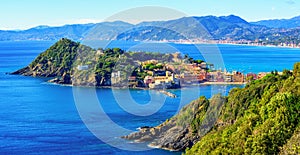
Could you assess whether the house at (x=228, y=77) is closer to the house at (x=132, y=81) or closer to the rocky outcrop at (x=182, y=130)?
the house at (x=132, y=81)

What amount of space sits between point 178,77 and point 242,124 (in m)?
17.8

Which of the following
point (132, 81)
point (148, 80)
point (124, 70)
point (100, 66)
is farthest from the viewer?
point (100, 66)

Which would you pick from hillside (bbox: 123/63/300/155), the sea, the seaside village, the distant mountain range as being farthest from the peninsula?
the distant mountain range

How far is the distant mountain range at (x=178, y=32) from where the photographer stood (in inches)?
1888

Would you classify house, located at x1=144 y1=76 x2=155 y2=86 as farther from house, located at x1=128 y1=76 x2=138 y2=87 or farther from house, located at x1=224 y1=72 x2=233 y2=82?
house, located at x1=224 y1=72 x2=233 y2=82

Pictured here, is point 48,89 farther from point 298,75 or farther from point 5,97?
point 298,75

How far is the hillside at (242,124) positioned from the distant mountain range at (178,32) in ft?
97.7

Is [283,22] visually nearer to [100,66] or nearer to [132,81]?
[100,66]

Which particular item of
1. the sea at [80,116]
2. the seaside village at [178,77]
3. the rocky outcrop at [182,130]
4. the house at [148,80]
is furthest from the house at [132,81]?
the rocky outcrop at [182,130]

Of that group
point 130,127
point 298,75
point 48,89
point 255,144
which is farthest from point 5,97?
point 255,144

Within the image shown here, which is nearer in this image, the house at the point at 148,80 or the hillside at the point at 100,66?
the house at the point at 148,80

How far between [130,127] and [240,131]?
8.05 metres

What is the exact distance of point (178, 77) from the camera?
25094 mm

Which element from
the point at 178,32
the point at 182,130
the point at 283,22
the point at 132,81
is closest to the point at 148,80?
the point at 132,81
